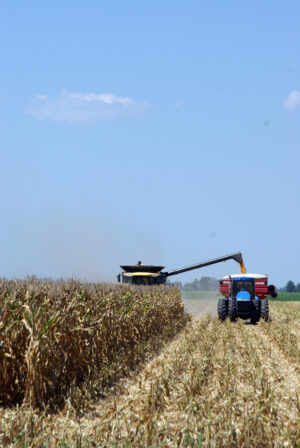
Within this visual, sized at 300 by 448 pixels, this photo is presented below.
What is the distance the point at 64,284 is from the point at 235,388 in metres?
3.69

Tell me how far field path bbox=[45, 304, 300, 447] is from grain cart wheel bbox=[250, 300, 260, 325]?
1034 cm

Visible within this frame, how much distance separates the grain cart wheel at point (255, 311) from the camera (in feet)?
76.1

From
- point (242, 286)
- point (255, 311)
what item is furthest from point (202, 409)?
point (242, 286)

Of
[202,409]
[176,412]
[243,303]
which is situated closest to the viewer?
[202,409]

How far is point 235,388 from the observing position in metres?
9.34

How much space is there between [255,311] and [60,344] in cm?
1526

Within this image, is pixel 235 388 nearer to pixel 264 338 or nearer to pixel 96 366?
pixel 96 366

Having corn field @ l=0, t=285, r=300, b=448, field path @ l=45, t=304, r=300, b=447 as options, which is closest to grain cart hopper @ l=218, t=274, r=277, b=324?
field path @ l=45, t=304, r=300, b=447

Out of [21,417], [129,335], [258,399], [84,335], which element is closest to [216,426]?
[258,399]

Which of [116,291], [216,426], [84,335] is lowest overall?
[216,426]

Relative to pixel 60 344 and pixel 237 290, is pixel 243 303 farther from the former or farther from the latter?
pixel 60 344

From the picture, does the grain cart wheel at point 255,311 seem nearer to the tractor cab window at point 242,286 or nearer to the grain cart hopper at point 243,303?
the grain cart hopper at point 243,303

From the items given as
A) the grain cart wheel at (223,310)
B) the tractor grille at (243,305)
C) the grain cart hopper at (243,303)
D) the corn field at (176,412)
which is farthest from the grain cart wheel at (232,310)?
the corn field at (176,412)

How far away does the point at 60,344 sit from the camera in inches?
360
